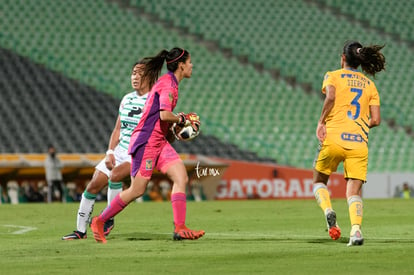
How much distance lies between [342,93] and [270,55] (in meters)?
21.3

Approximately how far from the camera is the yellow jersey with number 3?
8898 millimetres

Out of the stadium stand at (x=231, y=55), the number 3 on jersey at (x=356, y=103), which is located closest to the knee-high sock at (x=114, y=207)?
the number 3 on jersey at (x=356, y=103)

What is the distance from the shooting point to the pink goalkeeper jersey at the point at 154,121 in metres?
8.91

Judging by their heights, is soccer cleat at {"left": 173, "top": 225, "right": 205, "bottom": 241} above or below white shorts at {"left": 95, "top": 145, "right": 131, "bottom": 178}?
below

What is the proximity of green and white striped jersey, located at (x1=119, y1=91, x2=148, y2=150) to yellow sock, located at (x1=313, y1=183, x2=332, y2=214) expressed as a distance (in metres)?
2.23

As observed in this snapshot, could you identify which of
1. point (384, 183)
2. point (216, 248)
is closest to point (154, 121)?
point (216, 248)

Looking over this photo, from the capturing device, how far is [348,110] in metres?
8.95

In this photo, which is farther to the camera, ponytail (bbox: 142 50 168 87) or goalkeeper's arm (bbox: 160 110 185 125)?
ponytail (bbox: 142 50 168 87)

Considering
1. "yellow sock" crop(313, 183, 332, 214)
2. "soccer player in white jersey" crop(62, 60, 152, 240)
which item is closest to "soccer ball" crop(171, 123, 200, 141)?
"soccer player in white jersey" crop(62, 60, 152, 240)

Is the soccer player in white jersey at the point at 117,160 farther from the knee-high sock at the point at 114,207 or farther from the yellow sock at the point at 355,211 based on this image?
the yellow sock at the point at 355,211

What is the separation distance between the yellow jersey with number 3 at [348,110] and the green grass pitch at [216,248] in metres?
1.04

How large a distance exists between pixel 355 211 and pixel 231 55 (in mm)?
21523

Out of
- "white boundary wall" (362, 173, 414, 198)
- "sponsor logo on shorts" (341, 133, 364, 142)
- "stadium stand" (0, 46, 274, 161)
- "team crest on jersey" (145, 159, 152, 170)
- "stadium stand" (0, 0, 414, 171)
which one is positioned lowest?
"team crest on jersey" (145, 159, 152, 170)

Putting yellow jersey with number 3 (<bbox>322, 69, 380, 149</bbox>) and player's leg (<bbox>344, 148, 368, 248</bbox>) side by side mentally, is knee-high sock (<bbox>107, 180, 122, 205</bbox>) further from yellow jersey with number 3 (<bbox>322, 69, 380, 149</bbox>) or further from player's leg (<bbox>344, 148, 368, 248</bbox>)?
player's leg (<bbox>344, 148, 368, 248</bbox>)
